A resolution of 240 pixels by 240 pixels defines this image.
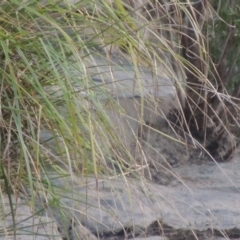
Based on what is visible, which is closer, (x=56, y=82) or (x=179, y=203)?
(x=56, y=82)

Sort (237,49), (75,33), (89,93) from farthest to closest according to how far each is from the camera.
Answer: (237,49) < (75,33) < (89,93)

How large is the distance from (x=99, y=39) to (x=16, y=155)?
43 centimetres

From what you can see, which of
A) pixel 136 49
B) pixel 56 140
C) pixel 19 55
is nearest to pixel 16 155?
pixel 56 140

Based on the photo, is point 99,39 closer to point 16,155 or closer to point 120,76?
point 16,155

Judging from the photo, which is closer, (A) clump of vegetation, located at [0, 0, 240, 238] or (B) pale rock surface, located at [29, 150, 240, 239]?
(A) clump of vegetation, located at [0, 0, 240, 238]

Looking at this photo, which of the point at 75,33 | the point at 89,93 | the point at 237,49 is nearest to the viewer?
the point at 89,93

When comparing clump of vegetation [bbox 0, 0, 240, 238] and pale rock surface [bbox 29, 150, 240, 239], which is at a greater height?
clump of vegetation [bbox 0, 0, 240, 238]

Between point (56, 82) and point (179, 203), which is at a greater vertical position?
point (56, 82)

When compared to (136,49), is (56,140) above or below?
below

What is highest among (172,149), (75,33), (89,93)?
(75,33)

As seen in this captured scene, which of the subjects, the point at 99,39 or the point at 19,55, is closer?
the point at 19,55

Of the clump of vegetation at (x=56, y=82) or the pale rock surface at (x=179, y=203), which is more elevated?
the clump of vegetation at (x=56, y=82)

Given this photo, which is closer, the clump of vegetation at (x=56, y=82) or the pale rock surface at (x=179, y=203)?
the clump of vegetation at (x=56, y=82)

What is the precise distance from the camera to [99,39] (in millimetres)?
2332
